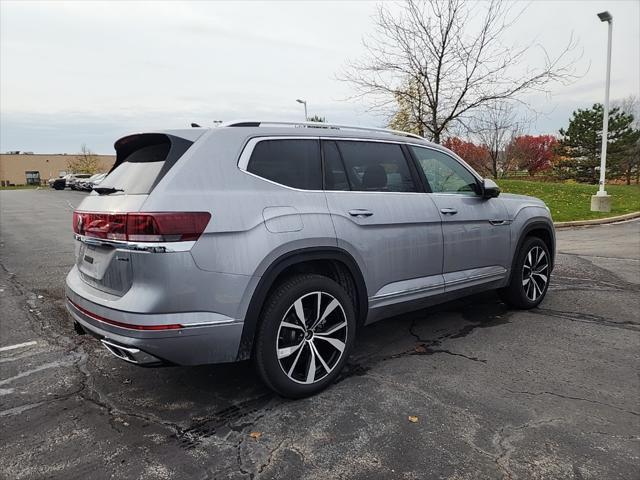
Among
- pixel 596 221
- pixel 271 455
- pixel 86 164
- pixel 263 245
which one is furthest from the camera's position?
pixel 86 164

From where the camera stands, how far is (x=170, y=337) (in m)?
2.60

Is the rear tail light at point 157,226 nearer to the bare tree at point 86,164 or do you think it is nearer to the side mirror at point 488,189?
the side mirror at point 488,189

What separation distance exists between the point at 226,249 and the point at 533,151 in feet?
148

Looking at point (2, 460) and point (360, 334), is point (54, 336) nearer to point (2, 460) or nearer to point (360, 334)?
point (2, 460)

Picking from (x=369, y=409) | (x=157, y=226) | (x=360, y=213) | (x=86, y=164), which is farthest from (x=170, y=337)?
(x=86, y=164)

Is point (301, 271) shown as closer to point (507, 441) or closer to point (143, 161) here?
point (143, 161)

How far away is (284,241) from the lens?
2.93m

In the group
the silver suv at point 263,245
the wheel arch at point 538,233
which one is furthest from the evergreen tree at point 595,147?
the silver suv at point 263,245

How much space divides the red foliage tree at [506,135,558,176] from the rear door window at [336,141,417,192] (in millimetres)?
36034

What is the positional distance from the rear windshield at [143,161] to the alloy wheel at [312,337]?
3.82ft

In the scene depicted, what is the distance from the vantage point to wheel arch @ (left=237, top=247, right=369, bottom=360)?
9.32 ft

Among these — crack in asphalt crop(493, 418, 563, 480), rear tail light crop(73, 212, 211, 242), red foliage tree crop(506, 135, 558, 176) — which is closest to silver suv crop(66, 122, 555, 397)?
rear tail light crop(73, 212, 211, 242)

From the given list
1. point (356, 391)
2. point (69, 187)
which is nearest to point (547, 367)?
point (356, 391)

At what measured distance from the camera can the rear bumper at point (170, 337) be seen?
2.59 meters
